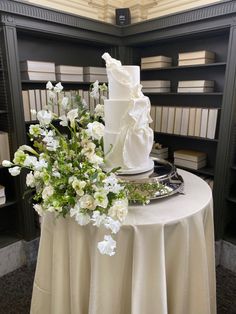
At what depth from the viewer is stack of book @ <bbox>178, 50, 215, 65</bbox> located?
82.7 inches

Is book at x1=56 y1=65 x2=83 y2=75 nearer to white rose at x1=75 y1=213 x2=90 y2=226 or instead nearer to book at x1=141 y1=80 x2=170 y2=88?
book at x1=141 y1=80 x2=170 y2=88

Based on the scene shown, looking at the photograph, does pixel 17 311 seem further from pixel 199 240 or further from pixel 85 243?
pixel 199 240

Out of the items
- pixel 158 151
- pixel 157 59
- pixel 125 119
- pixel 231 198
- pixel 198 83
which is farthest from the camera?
pixel 158 151

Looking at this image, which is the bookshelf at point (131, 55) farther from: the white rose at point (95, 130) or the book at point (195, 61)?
the white rose at point (95, 130)

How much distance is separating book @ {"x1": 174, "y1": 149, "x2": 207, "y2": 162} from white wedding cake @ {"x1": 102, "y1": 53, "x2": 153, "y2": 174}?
1.20 meters

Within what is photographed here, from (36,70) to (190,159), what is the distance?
5.05ft

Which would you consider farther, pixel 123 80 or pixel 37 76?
pixel 37 76

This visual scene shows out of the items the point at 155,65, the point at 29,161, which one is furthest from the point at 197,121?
the point at 29,161

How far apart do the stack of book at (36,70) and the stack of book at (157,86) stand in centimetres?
94

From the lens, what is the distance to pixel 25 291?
1.90 m

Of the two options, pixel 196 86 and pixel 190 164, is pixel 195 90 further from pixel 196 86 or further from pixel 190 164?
pixel 190 164

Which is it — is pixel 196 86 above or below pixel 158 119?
above

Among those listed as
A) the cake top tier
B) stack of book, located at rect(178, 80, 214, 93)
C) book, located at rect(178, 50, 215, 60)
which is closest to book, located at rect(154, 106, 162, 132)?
stack of book, located at rect(178, 80, 214, 93)

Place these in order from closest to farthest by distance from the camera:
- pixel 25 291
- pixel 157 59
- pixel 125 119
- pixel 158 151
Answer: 1. pixel 125 119
2. pixel 25 291
3. pixel 157 59
4. pixel 158 151
